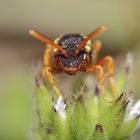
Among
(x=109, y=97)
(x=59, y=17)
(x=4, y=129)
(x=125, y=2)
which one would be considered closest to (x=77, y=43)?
(x=109, y=97)

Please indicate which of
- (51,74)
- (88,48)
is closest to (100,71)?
(88,48)

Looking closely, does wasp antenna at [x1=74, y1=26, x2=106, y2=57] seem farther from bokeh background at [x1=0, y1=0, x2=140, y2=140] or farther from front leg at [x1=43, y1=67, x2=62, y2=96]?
bokeh background at [x1=0, y1=0, x2=140, y2=140]

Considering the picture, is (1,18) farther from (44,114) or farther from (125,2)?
(44,114)

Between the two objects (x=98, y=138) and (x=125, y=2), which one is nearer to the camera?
(x=98, y=138)

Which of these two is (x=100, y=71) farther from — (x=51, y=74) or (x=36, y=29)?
(x=36, y=29)

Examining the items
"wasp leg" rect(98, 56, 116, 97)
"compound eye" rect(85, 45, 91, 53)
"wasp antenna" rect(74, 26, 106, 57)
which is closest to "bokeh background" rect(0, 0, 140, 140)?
"wasp leg" rect(98, 56, 116, 97)
